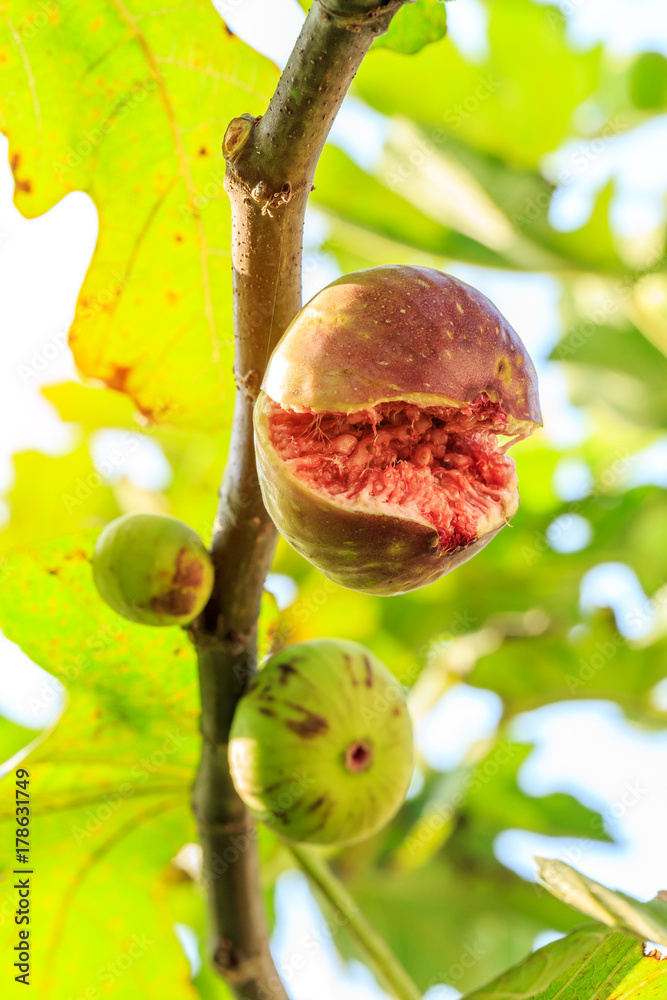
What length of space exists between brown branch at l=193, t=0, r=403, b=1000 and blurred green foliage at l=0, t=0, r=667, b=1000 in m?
0.24

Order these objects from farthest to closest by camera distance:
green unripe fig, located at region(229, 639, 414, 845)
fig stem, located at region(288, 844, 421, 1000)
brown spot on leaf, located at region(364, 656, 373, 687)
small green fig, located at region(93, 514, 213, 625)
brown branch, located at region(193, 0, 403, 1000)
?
fig stem, located at region(288, 844, 421, 1000)
brown spot on leaf, located at region(364, 656, 373, 687)
green unripe fig, located at region(229, 639, 414, 845)
small green fig, located at region(93, 514, 213, 625)
brown branch, located at region(193, 0, 403, 1000)

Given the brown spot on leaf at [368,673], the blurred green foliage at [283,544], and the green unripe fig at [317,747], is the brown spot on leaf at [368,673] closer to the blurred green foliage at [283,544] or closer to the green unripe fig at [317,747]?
the green unripe fig at [317,747]

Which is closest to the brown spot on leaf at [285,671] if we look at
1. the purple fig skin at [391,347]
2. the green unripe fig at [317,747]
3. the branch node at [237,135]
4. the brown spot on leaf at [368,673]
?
the green unripe fig at [317,747]

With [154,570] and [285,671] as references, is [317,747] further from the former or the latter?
[154,570]

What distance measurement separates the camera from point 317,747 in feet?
5.09

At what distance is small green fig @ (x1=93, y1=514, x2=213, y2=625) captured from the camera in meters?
1.42

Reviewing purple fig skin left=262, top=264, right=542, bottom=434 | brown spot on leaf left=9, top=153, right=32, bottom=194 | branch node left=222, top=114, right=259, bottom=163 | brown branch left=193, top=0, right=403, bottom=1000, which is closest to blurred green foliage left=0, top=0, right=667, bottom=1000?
brown spot on leaf left=9, top=153, right=32, bottom=194

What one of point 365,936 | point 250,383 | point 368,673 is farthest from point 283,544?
point 250,383

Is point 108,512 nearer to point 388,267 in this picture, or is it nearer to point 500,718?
point 500,718

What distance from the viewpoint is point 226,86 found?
1563 mm

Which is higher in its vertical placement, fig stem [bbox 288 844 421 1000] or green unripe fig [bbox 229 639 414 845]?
green unripe fig [bbox 229 639 414 845]

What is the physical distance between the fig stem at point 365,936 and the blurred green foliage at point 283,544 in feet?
1.04

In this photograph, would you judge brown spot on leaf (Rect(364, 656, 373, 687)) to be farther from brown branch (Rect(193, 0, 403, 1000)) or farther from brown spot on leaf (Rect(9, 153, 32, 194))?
brown spot on leaf (Rect(9, 153, 32, 194))

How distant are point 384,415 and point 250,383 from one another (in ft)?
0.65
